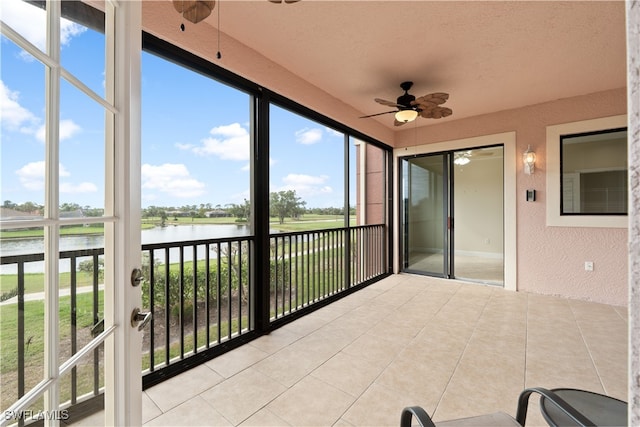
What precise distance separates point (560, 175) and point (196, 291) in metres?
4.78

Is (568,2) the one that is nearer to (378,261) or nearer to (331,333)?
(331,333)

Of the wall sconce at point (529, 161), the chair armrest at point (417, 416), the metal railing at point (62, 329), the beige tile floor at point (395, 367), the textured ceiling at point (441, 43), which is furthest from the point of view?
the wall sconce at point (529, 161)

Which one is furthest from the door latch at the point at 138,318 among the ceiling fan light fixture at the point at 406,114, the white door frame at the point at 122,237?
the ceiling fan light fixture at the point at 406,114

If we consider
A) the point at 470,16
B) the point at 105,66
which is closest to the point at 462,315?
the point at 470,16

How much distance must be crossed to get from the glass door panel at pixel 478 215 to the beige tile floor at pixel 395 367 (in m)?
1.43

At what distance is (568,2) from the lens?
208 cm

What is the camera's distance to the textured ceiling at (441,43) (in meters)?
2.17

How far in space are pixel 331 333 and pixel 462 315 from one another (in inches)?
62.3

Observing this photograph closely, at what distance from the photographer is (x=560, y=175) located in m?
3.82

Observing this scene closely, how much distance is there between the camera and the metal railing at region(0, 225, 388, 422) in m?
0.76

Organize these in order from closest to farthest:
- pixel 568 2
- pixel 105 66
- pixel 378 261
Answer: pixel 105 66 → pixel 568 2 → pixel 378 261

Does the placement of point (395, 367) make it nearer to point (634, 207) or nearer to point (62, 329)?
point (62, 329)

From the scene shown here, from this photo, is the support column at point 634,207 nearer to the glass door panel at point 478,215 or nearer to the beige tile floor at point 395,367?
the beige tile floor at point 395,367

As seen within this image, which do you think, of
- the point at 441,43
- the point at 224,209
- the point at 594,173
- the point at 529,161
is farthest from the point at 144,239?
the point at 594,173
